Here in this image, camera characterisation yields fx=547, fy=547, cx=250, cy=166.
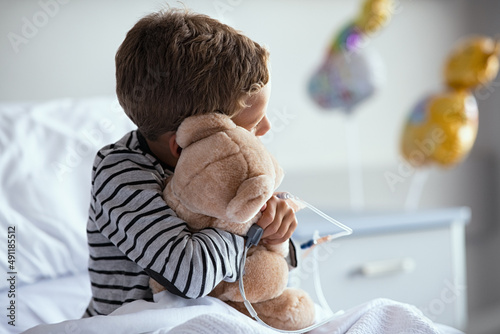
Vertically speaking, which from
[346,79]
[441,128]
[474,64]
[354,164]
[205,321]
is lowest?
[354,164]

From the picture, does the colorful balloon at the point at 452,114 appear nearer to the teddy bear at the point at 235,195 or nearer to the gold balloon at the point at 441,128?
the gold balloon at the point at 441,128

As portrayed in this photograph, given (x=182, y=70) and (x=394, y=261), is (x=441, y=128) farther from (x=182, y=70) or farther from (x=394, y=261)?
(x=182, y=70)

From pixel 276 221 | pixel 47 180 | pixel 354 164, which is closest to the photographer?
pixel 276 221

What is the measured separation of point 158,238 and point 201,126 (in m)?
0.15

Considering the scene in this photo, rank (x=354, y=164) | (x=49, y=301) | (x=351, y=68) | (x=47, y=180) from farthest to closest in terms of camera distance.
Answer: (x=354, y=164) < (x=351, y=68) < (x=47, y=180) < (x=49, y=301)

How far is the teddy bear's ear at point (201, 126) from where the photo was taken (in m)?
0.68

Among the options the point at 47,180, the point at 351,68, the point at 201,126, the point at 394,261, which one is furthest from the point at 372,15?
the point at 201,126

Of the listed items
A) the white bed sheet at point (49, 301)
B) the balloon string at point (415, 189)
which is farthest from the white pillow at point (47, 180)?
the balloon string at point (415, 189)

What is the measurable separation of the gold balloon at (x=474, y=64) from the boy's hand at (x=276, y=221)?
1322 mm

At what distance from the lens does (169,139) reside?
75 centimetres

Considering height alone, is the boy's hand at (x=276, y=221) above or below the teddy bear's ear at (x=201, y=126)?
below

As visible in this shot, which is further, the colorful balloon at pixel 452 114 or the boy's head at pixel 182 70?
the colorful balloon at pixel 452 114

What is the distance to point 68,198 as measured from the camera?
1.20 metres

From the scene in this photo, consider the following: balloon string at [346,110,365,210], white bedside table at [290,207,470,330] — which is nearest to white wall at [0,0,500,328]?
balloon string at [346,110,365,210]
